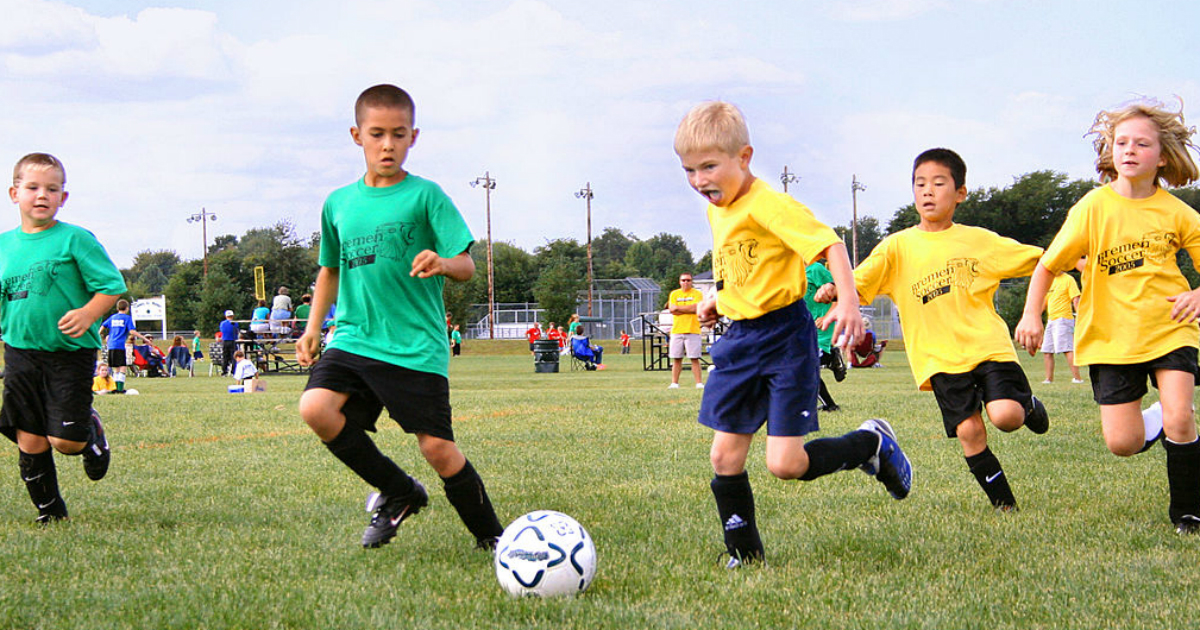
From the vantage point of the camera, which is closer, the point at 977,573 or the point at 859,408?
the point at 977,573

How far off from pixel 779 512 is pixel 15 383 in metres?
3.83

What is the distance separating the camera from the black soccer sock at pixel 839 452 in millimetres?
4254

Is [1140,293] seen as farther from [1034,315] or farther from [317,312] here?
[317,312]

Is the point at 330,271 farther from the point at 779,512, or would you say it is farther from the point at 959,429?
the point at 959,429

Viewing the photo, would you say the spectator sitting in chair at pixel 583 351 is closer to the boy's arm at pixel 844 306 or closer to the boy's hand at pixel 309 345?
the boy's hand at pixel 309 345

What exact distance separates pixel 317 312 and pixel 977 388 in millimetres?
3206

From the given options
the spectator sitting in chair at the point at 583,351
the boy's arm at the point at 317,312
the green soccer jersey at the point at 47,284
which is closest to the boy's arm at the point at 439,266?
the boy's arm at the point at 317,312

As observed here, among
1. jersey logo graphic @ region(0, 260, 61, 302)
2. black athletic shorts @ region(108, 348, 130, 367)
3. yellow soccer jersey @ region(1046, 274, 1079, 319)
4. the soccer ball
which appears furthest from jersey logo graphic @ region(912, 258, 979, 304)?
black athletic shorts @ region(108, 348, 130, 367)

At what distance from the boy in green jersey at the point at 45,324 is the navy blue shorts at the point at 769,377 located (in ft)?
10.2

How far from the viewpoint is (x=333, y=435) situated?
420 cm

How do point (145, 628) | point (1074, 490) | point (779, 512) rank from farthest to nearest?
point (1074, 490), point (779, 512), point (145, 628)

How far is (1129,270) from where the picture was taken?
4.74m

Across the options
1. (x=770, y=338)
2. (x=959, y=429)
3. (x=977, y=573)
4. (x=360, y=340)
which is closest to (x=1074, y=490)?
(x=959, y=429)

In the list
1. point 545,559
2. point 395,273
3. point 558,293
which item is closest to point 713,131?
point 395,273
